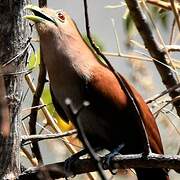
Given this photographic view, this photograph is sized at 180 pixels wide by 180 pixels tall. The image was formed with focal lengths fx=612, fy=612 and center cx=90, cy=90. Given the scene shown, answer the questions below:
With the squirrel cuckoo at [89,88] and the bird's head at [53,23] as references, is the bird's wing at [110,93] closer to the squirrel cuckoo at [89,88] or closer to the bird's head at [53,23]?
the squirrel cuckoo at [89,88]

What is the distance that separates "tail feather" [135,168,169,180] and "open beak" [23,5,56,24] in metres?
0.55

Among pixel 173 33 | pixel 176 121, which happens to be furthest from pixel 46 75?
pixel 176 121

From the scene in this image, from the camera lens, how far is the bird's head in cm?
176

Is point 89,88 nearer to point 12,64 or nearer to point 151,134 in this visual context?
point 151,134

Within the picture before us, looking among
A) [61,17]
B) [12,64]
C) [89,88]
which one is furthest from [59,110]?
[12,64]

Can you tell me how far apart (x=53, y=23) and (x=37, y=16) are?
0.15 meters

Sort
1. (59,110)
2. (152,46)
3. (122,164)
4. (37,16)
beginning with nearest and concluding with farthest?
(122,164) < (37,16) < (152,46) < (59,110)

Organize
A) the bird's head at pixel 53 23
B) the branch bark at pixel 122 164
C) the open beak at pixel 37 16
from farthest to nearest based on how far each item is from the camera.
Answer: the bird's head at pixel 53 23 → the open beak at pixel 37 16 → the branch bark at pixel 122 164

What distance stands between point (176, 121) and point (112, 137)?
0.30 metres

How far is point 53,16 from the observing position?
6.08 feet

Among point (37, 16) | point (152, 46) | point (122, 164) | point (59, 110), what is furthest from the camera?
point (59, 110)

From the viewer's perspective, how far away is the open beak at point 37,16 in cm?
156

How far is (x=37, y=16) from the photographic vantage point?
1725 mm

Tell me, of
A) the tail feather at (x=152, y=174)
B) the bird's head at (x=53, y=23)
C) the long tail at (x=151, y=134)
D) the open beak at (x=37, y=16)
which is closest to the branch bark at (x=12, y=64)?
the open beak at (x=37, y=16)
